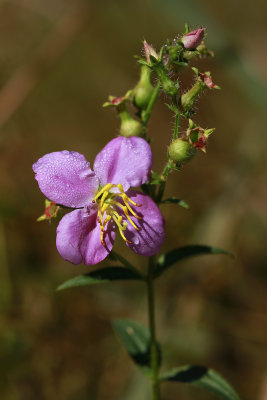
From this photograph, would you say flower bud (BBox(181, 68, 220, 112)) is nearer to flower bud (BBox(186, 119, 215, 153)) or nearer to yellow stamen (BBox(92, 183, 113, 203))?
flower bud (BBox(186, 119, 215, 153))

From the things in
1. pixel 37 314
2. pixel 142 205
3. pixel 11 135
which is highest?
pixel 142 205

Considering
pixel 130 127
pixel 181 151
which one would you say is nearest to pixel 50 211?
pixel 130 127

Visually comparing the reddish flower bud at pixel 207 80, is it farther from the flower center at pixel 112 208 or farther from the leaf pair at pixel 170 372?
the leaf pair at pixel 170 372

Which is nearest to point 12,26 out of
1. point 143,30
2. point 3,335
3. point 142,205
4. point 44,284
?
point 143,30

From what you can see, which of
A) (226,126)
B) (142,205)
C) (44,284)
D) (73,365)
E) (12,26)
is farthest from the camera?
(12,26)

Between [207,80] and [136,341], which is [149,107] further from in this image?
[136,341]

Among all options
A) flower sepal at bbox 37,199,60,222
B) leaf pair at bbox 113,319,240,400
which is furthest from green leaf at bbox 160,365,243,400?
flower sepal at bbox 37,199,60,222

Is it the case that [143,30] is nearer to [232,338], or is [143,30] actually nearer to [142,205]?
[232,338]
